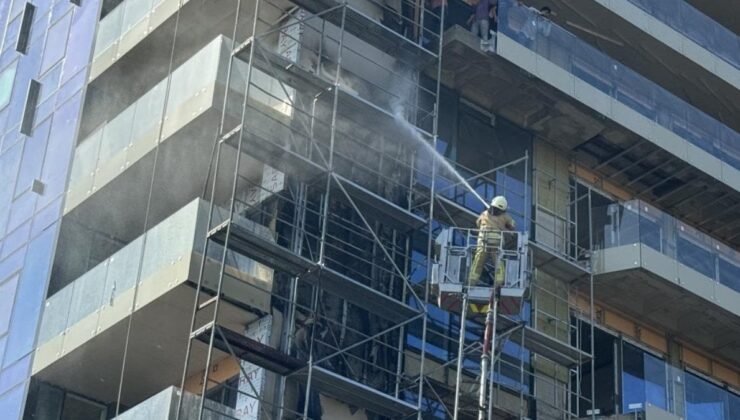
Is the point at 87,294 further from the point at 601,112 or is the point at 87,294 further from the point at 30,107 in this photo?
the point at 601,112

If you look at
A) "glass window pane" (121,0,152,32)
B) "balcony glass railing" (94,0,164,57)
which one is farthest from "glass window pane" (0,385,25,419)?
"glass window pane" (121,0,152,32)

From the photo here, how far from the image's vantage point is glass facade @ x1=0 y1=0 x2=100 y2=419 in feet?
93.8

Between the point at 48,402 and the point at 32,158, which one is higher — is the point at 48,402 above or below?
below

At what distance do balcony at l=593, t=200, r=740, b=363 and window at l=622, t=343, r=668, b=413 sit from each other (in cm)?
125

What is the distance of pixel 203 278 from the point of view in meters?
25.0

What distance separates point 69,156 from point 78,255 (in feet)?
5.85

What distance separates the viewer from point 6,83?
3284 cm

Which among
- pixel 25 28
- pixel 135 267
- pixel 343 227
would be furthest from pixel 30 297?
pixel 25 28

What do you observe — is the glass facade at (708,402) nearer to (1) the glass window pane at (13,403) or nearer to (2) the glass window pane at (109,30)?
(1) the glass window pane at (13,403)

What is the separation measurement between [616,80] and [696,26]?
10.8ft

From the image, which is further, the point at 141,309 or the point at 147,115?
the point at 147,115

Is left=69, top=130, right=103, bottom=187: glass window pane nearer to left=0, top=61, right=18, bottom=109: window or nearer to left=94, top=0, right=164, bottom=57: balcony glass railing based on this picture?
left=94, top=0, right=164, bottom=57: balcony glass railing

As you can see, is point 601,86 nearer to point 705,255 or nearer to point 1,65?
point 705,255

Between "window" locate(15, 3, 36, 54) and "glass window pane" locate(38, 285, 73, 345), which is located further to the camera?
"window" locate(15, 3, 36, 54)
